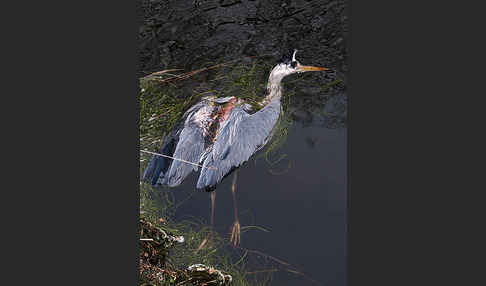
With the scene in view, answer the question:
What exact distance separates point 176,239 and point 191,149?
0.69 m

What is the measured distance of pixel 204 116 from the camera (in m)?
2.88

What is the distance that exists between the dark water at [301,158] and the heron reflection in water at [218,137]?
8 cm

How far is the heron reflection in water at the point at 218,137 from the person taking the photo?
2787 millimetres

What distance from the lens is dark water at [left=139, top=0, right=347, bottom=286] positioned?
9.05 feet

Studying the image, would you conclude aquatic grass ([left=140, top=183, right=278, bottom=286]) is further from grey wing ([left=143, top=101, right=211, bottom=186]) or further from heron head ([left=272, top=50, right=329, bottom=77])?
heron head ([left=272, top=50, right=329, bottom=77])

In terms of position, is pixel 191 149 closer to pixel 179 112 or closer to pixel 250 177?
pixel 179 112

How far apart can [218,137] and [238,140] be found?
16 cm

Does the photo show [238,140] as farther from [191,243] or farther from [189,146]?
[191,243]

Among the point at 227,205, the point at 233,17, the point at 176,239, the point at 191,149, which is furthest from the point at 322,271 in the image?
the point at 233,17

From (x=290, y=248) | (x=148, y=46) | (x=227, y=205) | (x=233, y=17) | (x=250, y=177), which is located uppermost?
(x=233, y=17)

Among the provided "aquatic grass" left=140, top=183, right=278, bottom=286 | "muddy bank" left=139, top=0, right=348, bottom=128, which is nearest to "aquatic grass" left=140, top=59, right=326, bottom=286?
"aquatic grass" left=140, top=183, right=278, bottom=286

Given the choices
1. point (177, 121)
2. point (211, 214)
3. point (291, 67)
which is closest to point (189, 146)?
point (177, 121)

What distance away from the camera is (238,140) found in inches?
110

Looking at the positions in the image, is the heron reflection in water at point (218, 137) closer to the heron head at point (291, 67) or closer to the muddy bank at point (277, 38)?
the heron head at point (291, 67)
